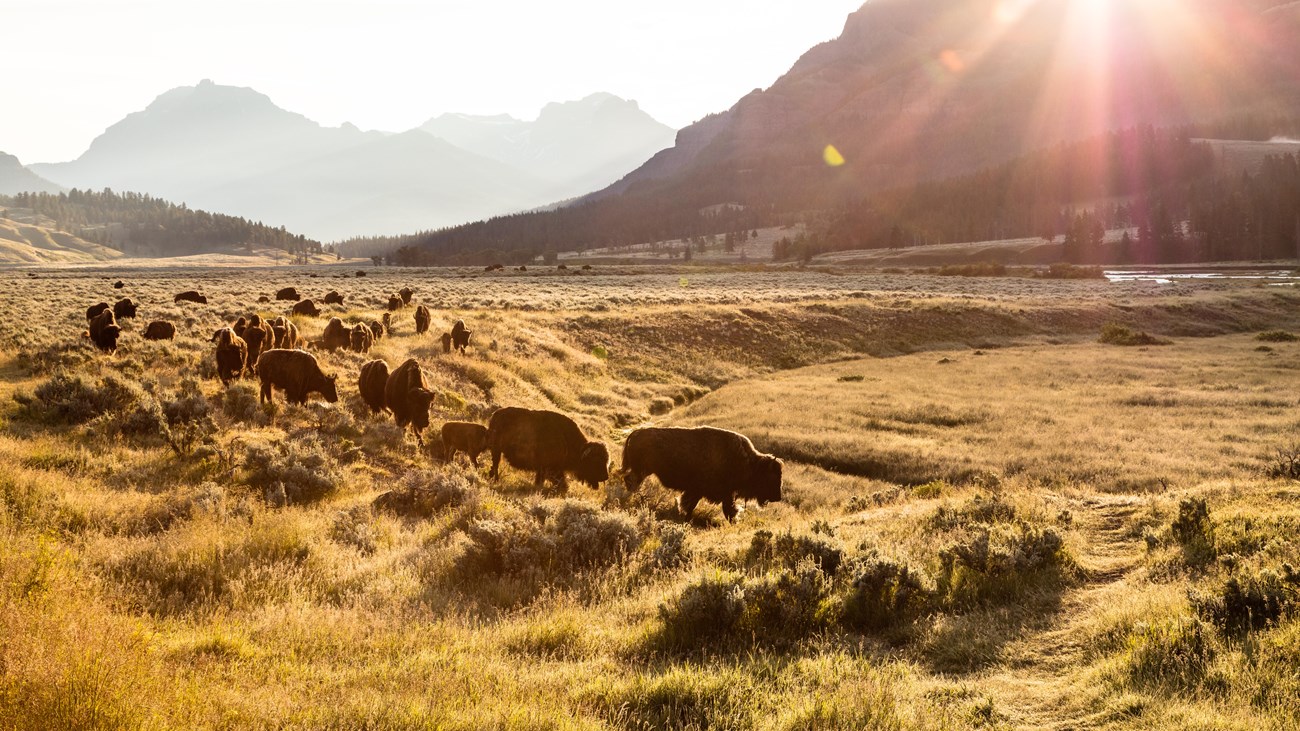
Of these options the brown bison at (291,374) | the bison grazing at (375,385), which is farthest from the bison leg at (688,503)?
the brown bison at (291,374)

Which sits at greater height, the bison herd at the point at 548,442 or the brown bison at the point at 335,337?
the brown bison at the point at 335,337

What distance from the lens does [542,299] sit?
169ft

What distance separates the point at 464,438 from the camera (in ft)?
51.1

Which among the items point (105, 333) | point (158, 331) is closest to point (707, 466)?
point (105, 333)

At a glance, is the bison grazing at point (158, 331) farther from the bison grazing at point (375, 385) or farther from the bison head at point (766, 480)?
the bison head at point (766, 480)

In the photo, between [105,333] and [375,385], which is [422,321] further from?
[375,385]

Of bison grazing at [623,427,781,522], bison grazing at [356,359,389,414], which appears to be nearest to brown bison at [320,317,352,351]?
bison grazing at [356,359,389,414]

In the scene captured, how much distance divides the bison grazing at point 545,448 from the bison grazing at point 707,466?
1.05 meters

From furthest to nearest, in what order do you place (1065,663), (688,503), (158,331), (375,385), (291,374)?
(158,331), (375,385), (291,374), (688,503), (1065,663)

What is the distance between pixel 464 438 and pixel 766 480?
711 centimetres

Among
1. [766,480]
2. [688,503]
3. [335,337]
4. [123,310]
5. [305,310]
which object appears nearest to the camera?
[688,503]

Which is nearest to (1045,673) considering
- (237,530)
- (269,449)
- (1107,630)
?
(1107,630)

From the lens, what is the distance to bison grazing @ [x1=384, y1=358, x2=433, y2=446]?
16156mm

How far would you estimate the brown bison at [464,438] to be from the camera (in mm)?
15547
